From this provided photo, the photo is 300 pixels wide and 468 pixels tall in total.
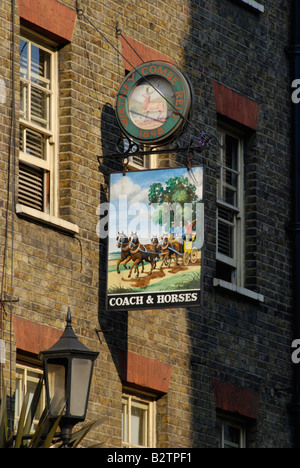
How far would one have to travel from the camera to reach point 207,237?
18906 mm

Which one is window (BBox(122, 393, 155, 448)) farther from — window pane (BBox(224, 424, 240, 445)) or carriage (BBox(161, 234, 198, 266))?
carriage (BBox(161, 234, 198, 266))

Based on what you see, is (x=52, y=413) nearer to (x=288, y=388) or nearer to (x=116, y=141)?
(x=116, y=141)

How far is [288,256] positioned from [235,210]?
3.84ft

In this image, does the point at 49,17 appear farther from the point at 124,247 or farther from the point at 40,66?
the point at 124,247

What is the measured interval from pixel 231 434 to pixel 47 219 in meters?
4.51

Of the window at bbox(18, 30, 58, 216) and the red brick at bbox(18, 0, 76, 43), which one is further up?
the red brick at bbox(18, 0, 76, 43)

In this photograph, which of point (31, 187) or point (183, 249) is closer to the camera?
point (183, 249)

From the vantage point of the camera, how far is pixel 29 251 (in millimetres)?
15641

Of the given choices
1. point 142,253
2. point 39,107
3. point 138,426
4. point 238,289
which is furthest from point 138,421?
point 39,107

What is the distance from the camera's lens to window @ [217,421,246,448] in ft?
61.0

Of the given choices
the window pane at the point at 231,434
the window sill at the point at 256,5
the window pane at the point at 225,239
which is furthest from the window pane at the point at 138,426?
the window sill at the point at 256,5

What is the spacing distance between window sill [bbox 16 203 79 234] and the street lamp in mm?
2205

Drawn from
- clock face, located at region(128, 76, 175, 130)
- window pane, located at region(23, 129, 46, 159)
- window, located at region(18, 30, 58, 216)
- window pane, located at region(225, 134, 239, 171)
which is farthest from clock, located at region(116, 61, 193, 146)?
window pane, located at region(225, 134, 239, 171)

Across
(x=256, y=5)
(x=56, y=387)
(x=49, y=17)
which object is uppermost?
(x=256, y=5)
